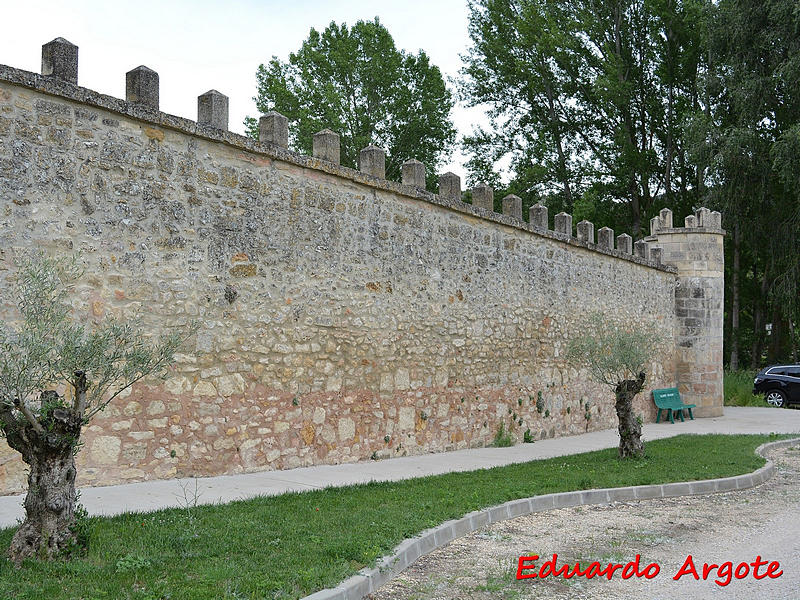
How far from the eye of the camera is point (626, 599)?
461cm

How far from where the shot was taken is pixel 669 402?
17.9 meters

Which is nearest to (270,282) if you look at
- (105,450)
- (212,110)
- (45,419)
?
(212,110)

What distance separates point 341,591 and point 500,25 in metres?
32.1

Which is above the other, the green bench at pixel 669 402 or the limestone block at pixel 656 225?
the limestone block at pixel 656 225

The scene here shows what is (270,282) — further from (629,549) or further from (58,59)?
(629,549)

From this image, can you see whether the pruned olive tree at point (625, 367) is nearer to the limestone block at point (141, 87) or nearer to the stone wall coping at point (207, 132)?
the stone wall coping at point (207, 132)

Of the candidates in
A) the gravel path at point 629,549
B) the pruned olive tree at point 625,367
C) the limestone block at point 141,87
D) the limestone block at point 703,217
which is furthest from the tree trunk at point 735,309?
the limestone block at point 141,87

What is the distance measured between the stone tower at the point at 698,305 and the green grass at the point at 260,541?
11.5 m

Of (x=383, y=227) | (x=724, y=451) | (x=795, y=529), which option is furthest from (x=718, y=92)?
(x=795, y=529)

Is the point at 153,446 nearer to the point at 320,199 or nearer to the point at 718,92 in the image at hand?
the point at 320,199

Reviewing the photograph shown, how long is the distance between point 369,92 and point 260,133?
23.9 m

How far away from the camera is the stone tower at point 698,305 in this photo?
18.8 metres

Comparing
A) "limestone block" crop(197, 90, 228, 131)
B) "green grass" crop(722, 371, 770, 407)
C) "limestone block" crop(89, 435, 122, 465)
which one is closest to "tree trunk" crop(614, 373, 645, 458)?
"limestone block" crop(197, 90, 228, 131)

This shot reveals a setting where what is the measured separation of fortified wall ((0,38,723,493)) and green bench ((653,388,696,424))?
4869 millimetres
